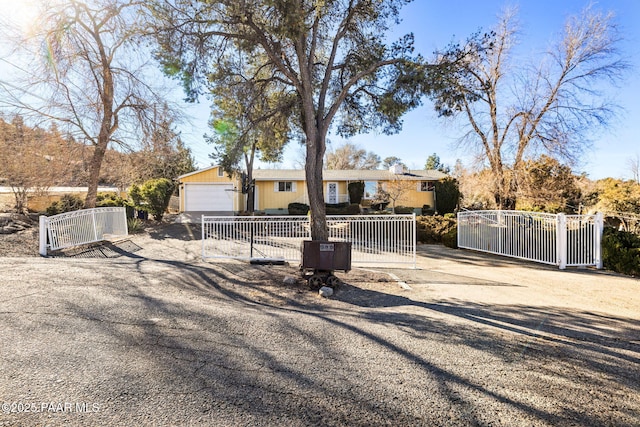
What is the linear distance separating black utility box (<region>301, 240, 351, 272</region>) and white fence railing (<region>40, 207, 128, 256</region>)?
7.41m

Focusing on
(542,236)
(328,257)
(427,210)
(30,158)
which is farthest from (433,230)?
(30,158)

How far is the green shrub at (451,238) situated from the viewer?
499 inches

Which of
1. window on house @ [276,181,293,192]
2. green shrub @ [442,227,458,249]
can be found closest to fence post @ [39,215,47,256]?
green shrub @ [442,227,458,249]

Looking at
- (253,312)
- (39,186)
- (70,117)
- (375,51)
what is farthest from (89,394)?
(39,186)

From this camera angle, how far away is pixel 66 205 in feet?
47.0

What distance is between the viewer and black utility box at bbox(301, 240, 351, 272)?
250 inches

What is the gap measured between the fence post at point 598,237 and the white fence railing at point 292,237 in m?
4.54

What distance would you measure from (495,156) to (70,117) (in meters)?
16.7

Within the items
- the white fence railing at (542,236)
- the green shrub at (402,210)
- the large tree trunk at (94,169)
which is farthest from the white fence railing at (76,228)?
the green shrub at (402,210)

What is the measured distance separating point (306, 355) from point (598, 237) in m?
8.78

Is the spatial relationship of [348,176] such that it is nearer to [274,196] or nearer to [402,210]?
[402,210]

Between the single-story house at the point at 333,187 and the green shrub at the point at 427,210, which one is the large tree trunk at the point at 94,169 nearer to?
the single-story house at the point at 333,187

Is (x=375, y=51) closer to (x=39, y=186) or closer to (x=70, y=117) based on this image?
(x=70, y=117)

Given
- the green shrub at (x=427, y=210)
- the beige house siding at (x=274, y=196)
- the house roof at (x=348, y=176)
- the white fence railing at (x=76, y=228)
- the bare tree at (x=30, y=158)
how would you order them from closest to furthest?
the white fence railing at (x=76, y=228) < the bare tree at (x=30, y=158) < the house roof at (x=348, y=176) < the green shrub at (x=427, y=210) < the beige house siding at (x=274, y=196)
